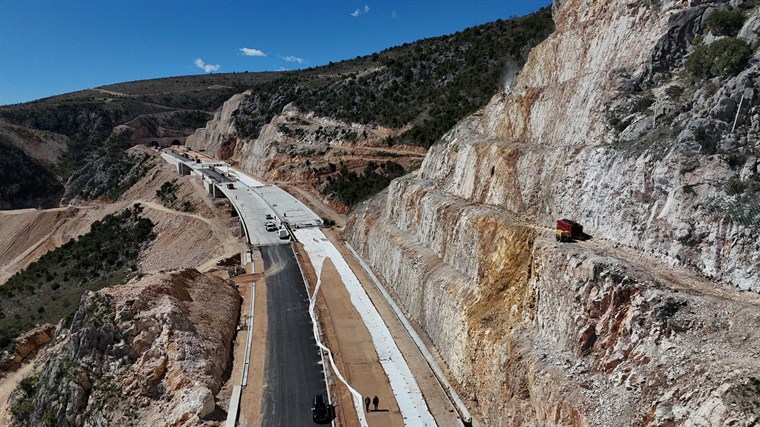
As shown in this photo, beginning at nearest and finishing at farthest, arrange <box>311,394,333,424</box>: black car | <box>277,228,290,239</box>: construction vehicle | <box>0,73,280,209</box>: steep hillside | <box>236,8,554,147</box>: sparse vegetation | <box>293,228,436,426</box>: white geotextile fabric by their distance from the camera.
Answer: <box>311,394,333,424</box>: black car → <box>293,228,436,426</box>: white geotextile fabric → <box>277,228,290,239</box>: construction vehicle → <box>236,8,554,147</box>: sparse vegetation → <box>0,73,280,209</box>: steep hillside

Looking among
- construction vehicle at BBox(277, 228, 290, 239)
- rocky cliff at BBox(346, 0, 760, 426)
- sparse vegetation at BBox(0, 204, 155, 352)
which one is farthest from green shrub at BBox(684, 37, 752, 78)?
sparse vegetation at BBox(0, 204, 155, 352)

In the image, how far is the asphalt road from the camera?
21.8 metres

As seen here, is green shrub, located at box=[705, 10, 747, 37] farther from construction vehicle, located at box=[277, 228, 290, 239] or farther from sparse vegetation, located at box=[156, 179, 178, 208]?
sparse vegetation, located at box=[156, 179, 178, 208]

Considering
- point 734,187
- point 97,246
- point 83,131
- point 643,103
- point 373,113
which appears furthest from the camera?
point 83,131

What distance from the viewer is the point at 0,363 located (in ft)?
102

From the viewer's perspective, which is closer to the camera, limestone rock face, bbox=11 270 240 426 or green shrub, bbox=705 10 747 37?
green shrub, bbox=705 10 747 37

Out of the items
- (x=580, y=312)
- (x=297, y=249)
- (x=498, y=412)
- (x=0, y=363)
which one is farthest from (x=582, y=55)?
(x=0, y=363)

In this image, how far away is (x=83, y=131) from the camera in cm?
13312

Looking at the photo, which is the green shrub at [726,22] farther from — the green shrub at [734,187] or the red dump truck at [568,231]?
the red dump truck at [568,231]

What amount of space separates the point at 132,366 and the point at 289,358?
7784 mm

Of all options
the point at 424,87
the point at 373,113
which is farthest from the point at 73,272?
the point at 424,87

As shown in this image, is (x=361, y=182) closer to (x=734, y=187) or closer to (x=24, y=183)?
(x=734, y=187)

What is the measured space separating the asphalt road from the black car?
38cm

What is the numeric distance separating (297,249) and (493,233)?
27.7 metres
